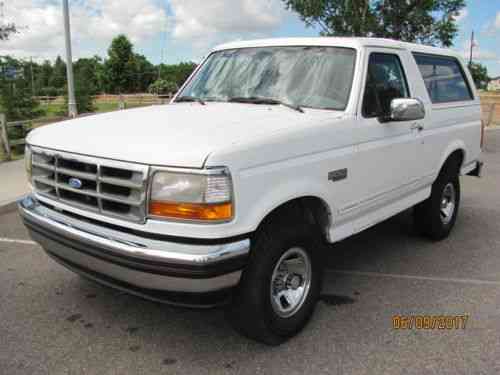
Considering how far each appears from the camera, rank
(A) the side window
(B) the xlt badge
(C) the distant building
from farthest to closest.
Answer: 1. (C) the distant building
2. (A) the side window
3. (B) the xlt badge

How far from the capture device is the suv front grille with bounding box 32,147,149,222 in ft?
9.14

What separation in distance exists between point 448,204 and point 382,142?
2.09 m

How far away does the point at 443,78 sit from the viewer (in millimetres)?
5293

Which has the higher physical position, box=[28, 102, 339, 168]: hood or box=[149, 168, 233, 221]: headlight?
box=[28, 102, 339, 168]: hood

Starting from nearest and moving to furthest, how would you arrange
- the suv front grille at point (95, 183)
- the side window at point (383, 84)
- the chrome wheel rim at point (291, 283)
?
the suv front grille at point (95, 183) < the chrome wheel rim at point (291, 283) < the side window at point (383, 84)

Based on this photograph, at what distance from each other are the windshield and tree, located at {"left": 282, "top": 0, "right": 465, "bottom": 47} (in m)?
8.62

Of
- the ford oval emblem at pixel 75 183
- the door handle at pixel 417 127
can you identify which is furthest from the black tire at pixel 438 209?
the ford oval emblem at pixel 75 183

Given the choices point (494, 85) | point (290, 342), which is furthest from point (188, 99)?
point (494, 85)

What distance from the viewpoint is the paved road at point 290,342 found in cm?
311

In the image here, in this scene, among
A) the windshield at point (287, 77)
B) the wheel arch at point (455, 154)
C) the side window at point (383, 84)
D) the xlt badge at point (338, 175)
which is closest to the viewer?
the xlt badge at point (338, 175)

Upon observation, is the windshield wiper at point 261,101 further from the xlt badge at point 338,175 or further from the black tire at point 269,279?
the black tire at point 269,279

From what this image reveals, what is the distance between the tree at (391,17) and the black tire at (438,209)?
24.9 feet

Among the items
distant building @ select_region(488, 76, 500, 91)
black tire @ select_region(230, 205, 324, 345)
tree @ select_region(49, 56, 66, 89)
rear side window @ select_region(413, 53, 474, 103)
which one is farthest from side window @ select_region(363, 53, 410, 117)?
distant building @ select_region(488, 76, 500, 91)

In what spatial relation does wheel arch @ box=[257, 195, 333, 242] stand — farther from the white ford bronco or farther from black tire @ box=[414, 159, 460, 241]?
black tire @ box=[414, 159, 460, 241]
